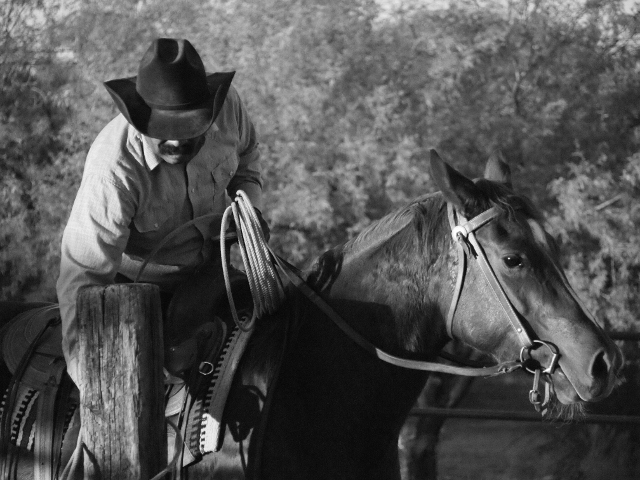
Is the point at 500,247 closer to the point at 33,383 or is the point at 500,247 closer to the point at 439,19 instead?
the point at 33,383

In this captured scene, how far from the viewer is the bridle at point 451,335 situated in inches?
110

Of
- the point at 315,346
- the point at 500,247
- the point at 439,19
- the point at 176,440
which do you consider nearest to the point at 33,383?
the point at 176,440

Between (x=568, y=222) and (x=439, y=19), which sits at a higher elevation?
(x=439, y=19)

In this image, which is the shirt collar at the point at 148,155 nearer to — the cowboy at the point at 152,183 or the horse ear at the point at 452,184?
the cowboy at the point at 152,183

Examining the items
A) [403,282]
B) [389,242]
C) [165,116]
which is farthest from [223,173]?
[403,282]

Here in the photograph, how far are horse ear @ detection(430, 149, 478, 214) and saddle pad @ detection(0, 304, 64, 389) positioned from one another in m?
1.47

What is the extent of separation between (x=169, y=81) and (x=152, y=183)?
372 mm

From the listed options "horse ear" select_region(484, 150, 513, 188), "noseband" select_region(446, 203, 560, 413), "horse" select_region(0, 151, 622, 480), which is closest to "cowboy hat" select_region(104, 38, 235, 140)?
"horse" select_region(0, 151, 622, 480)

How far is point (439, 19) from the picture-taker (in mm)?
8508

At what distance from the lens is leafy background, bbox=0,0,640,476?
25.8 feet

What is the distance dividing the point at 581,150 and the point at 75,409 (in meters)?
6.18

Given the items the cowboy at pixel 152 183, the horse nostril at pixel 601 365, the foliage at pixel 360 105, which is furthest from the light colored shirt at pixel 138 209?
the foliage at pixel 360 105

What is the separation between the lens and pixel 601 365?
2.72 meters

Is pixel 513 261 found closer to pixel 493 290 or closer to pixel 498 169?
pixel 493 290
